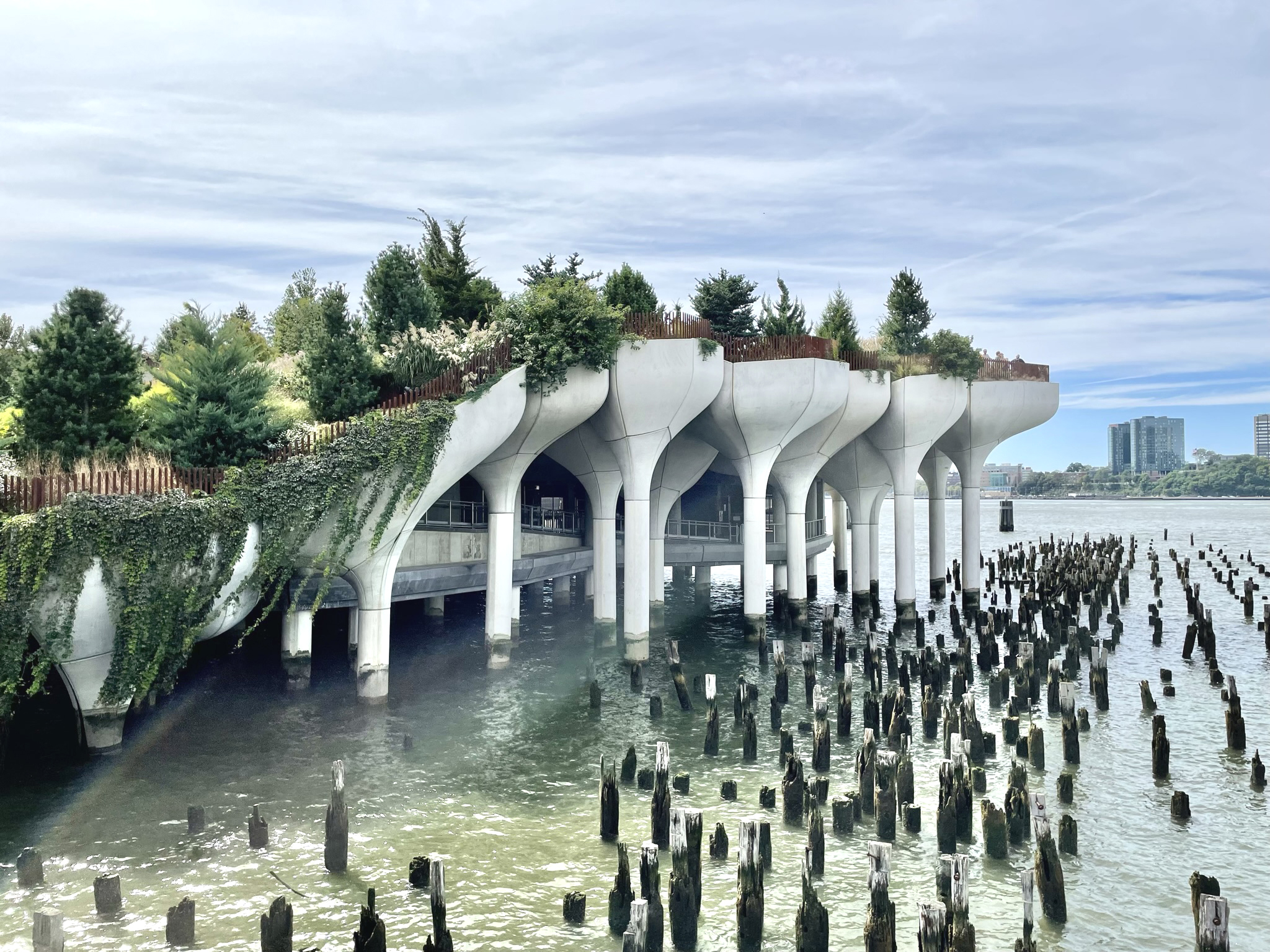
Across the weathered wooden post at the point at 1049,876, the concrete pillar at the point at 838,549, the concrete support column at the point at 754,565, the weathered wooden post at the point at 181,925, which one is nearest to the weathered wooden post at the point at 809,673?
the concrete support column at the point at 754,565

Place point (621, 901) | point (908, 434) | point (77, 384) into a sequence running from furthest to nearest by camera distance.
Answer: point (908, 434)
point (77, 384)
point (621, 901)

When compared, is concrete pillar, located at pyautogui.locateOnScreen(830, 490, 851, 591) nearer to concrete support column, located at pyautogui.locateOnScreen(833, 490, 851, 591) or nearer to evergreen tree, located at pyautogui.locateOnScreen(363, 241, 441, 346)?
concrete support column, located at pyautogui.locateOnScreen(833, 490, 851, 591)

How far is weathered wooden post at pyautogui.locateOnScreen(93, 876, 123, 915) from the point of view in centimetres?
1441

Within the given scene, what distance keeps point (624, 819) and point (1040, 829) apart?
7.50m

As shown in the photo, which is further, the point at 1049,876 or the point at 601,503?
the point at 601,503

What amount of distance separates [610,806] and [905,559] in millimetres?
30748

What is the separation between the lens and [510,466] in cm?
3250

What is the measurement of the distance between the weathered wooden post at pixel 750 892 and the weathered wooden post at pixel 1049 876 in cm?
439

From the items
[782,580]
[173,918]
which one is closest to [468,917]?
[173,918]

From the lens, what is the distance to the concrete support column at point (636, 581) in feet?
111

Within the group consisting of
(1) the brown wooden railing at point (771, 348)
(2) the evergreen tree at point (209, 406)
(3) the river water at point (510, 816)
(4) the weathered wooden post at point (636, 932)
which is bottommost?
(3) the river water at point (510, 816)

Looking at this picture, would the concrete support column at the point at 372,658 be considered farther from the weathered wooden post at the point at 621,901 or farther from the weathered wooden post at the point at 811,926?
the weathered wooden post at the point at 811,926

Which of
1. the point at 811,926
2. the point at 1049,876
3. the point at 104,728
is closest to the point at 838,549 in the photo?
the point at 104,728

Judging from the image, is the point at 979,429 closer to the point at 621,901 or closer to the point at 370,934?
the point at 621,901
